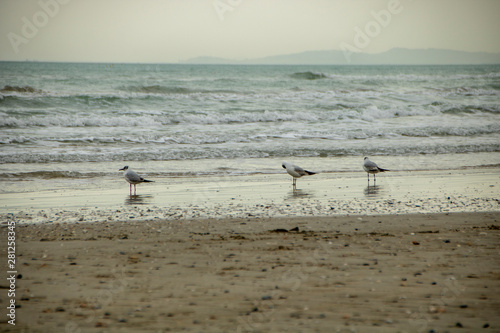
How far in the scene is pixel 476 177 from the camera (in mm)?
9477

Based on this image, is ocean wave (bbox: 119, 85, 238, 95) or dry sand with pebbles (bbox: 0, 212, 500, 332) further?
ocean wave (bbox: 119, 85, 238, 95)

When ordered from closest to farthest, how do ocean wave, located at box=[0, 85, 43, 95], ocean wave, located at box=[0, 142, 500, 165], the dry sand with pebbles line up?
the dry sand with pebbles < ocean wave, located at box=[0, 142, 500, 165] < ocean wave, located at box=[0, 85, 43, 95]

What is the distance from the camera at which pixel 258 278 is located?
3.80 meters

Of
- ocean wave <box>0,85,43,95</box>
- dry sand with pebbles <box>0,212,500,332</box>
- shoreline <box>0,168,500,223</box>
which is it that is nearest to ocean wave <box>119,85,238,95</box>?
ocean wave <box>0,85,43,95</box>

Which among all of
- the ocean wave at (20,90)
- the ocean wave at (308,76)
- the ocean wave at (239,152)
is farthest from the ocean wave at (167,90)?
the ocean wave at (239,152)

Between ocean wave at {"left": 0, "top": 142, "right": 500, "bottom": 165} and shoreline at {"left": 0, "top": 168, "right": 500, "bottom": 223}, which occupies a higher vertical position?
ocean wave at {"left": 0, "top": 142, "right": 500, "bottom": 165}

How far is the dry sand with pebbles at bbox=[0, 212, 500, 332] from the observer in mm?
3062

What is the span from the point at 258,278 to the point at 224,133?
1224 cm

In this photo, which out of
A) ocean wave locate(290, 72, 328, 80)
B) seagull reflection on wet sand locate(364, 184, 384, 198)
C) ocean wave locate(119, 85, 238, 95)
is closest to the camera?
seagull reflection on wet sand locate(364, 184, 384, 198)

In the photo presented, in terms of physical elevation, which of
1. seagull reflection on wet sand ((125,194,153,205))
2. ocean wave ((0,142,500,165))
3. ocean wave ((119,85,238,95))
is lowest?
seagull reflection on wet sand ((125,194,153,205))

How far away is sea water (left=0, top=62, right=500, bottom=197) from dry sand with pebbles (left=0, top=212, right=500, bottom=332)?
4.52 metres

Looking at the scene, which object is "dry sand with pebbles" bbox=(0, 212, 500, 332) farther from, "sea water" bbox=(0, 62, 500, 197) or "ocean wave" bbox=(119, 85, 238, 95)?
"ocean wave" bbox=(119, 85, 238, 95)

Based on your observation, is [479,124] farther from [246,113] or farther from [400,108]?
[246,113]

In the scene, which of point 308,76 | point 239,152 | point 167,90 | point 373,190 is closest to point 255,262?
point 373,190
